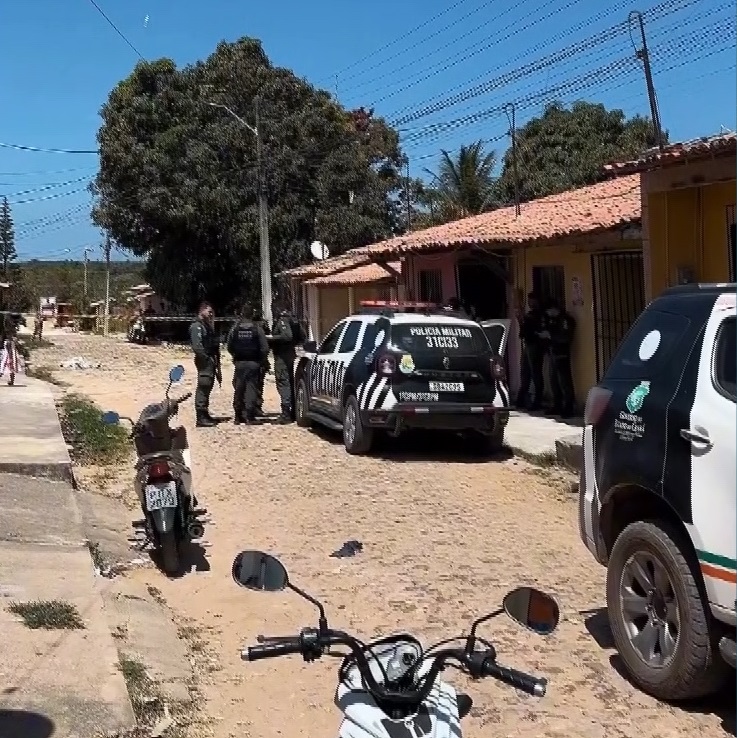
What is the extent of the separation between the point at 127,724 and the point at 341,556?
3755mm

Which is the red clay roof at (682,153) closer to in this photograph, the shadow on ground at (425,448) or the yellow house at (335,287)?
the shadow on ground at (425,448)

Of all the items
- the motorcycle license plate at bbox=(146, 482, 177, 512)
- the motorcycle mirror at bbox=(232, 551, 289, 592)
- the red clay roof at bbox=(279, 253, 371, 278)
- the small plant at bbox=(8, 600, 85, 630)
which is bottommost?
the small plant at bbox=(8, 600, 85, 630)

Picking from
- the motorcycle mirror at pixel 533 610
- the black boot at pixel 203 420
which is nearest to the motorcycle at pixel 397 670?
the motorcycle mirror at pixel 533 610

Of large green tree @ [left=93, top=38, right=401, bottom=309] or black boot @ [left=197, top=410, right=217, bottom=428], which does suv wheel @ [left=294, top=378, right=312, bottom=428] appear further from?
large green tree @ [left=93, top=38, right=401, bottom=309]

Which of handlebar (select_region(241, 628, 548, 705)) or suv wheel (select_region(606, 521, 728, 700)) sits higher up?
handlebar (select_region(241, 628, 548, 705))

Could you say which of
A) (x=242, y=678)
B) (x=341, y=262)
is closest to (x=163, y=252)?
(x=341, y=262)

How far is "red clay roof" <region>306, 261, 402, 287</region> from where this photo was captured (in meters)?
28.0

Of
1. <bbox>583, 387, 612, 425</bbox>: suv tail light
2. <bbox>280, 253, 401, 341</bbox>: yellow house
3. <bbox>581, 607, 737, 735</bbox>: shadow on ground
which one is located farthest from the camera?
<bbox>280, 253, 401, 341</bbox>: yellow house

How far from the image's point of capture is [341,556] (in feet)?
27.3

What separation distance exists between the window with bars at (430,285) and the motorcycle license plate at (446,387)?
9158 mm

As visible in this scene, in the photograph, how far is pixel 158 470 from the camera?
315 inches

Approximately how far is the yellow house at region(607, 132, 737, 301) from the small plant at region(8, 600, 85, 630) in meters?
8.30

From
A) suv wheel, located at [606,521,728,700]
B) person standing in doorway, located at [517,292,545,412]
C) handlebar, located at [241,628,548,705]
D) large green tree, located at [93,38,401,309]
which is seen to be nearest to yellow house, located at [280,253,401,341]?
large green tree, located at [93,38,401,309]

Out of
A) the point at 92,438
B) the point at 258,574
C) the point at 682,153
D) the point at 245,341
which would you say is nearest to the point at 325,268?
the point at 245,341
